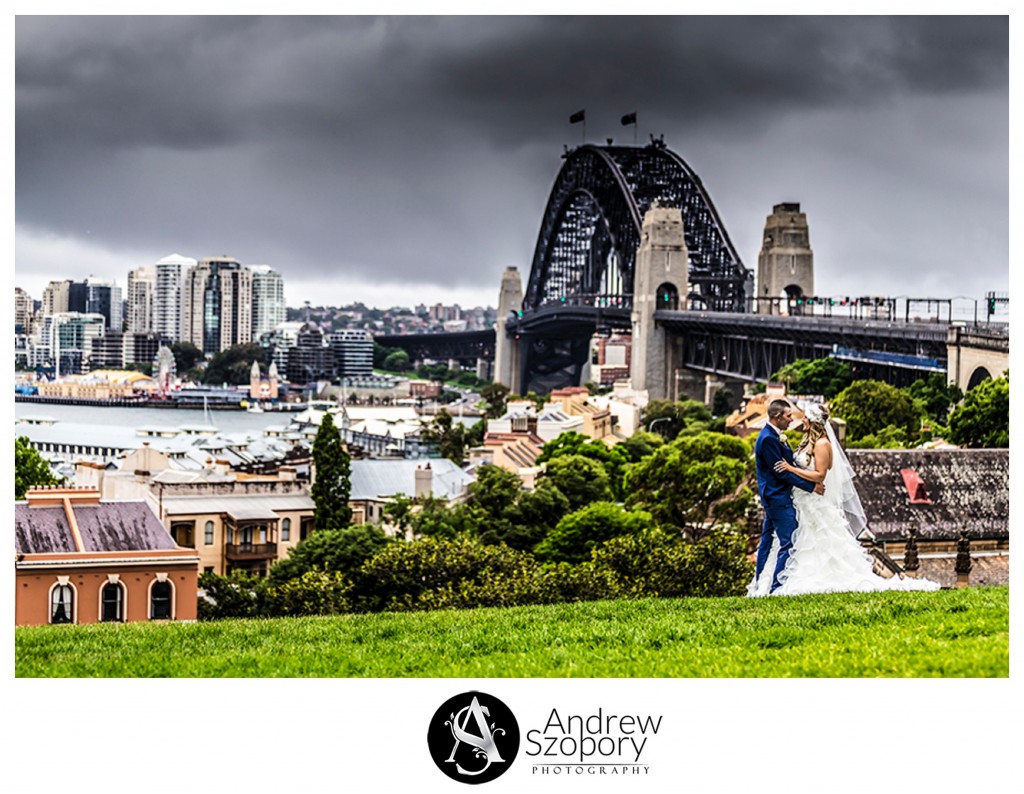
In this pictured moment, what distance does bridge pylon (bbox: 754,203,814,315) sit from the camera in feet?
301

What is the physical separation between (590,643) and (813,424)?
2570 millimetres

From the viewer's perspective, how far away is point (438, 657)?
10305mm

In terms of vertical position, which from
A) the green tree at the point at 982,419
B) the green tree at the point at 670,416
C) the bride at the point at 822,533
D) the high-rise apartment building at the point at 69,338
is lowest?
the bride at the point at 822,533

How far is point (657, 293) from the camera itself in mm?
98125

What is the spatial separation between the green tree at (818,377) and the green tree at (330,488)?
25485 mm

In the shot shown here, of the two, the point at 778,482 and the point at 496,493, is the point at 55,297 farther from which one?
the point at 778,482

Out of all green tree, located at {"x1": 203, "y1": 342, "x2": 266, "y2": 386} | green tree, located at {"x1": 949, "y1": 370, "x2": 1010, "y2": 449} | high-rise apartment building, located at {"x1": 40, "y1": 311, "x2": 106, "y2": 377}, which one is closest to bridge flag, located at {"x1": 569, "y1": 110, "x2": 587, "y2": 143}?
high-rise apartment building, located at {"x1": 40, "y1": 311, "x2": 106, "y2": 377}

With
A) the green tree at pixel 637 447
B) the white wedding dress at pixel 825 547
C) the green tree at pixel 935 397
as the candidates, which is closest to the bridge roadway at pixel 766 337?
the green tree at pixel 935 397

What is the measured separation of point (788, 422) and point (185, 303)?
139 meters

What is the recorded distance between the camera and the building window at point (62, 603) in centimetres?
2012

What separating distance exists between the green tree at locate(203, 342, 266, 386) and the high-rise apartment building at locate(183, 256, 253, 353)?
4.43 meters

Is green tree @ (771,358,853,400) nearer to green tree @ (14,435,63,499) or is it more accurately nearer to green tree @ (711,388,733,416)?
green tree @ (711,388,733,416)
